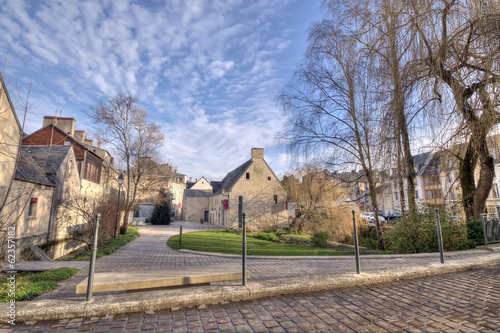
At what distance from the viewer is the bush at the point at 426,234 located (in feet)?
29.7

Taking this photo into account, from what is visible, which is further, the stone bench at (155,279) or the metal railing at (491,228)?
the metal railing at (491,228)

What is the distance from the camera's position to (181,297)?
3504 mm

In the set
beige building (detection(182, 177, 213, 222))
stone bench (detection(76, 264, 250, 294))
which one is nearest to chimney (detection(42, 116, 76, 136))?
stone bench (detection(76, 264, 250, 294))

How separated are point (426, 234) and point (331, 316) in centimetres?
798

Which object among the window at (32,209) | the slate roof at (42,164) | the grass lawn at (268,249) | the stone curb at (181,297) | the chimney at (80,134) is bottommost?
the grass lawn at (268,249)

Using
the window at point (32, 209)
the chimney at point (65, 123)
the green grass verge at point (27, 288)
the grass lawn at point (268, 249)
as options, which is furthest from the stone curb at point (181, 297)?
the chimney at point (65, 123)

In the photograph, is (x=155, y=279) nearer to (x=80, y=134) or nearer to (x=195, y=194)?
(x=80, y=134)

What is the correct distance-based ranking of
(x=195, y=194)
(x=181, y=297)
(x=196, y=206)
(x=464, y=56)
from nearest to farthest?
(x=181, y=297) < (x=464, y=56) < (x=196, y=206) < (x=195, y=194)

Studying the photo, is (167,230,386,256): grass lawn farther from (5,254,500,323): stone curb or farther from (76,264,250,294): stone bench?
(76,264,250,294): stone bench

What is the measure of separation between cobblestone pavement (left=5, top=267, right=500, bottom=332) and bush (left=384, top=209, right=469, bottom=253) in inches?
219

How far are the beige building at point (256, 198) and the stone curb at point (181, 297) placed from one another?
79.5ft

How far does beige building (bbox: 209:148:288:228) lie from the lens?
95.3 ft

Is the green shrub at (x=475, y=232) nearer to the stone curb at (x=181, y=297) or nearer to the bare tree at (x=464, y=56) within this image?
the bare tree at (x=464, y=56)

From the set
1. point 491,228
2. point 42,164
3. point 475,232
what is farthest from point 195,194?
point 491,228
